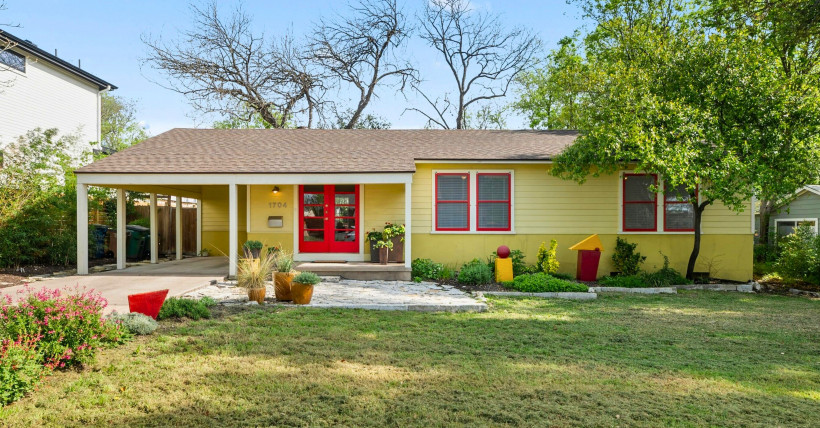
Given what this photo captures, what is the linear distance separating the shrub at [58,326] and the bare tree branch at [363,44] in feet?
68.3

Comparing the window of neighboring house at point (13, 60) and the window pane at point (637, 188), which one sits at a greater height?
the window of neighboring house at point (13, 60)

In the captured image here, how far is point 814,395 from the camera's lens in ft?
13.4

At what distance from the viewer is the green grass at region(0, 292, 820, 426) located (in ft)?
11.6

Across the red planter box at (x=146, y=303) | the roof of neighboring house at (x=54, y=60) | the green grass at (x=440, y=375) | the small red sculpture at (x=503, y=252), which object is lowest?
the green grass at (x=440, y=375)

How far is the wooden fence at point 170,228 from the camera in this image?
16266 mm

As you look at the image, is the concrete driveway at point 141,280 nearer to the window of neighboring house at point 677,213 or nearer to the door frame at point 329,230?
the door frame at point 329,230

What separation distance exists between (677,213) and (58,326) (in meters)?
12.5

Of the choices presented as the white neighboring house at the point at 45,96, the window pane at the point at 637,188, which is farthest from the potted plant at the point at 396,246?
the white neighboring house at the point at 45,96

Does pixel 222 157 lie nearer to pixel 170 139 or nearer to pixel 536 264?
pixel 170 139

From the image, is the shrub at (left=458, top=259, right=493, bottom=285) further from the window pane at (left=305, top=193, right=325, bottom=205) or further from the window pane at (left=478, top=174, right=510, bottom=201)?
the window pane at (left=305, top=193, right=325, bottom=205)

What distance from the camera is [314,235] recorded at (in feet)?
42.0

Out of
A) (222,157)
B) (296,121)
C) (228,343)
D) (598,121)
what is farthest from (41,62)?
(598,121)

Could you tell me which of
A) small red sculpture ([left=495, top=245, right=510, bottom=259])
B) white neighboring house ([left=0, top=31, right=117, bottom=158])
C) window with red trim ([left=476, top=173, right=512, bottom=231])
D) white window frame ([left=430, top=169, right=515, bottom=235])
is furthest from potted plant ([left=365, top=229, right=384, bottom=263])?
white neighboring house ([left=0, top=31, right=117, bottom=158])

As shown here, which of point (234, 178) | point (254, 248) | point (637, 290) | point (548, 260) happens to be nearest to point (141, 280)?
point (254, 248)
